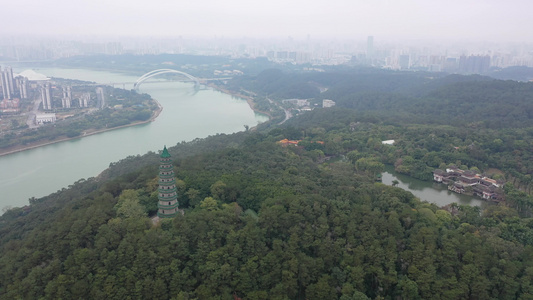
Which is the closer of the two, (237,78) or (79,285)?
(79,285)

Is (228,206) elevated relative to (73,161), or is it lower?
elevated

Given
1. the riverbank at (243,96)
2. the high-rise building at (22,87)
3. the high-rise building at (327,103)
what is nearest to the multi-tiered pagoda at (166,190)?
the riverbank at (243,96)

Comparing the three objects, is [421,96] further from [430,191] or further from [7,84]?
[7,84]

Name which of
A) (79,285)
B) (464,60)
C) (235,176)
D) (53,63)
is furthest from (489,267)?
(53,63)

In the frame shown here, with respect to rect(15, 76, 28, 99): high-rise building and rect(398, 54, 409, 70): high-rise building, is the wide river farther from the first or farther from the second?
rect(398, 54, 409, 70): high-rise building

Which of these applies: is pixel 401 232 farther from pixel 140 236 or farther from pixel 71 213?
pixel 71 213
